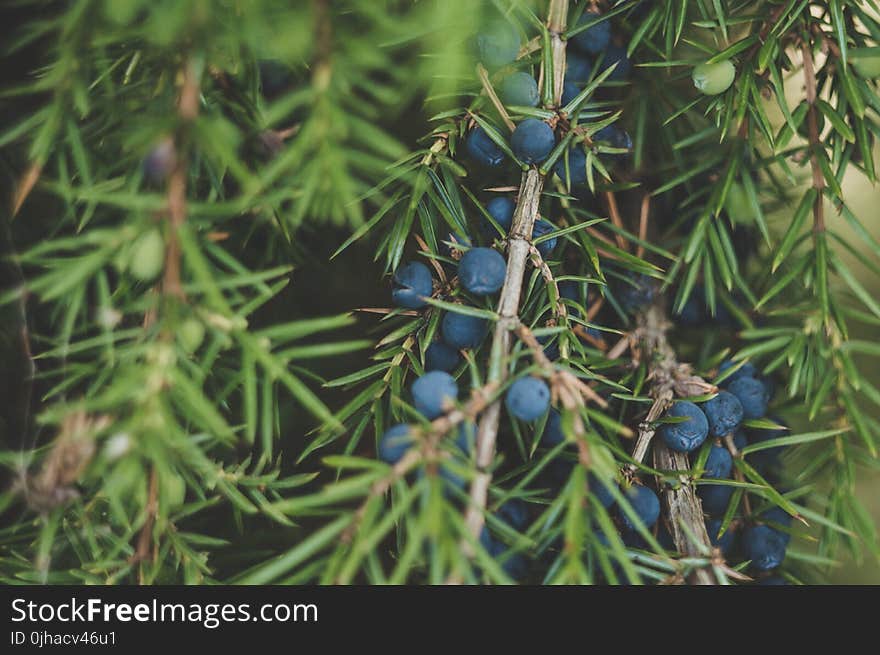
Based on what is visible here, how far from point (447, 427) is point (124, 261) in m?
0.20

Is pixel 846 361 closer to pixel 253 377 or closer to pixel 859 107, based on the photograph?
pixel 859 107

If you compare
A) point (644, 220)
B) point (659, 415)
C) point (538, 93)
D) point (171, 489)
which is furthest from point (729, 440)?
point (171, 489)

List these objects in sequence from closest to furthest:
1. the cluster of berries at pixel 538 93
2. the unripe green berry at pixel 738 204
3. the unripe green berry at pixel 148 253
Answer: the unripe green berry at pixel 148 253 → the cluster of berries at pixel 538 93 → the unripe green berry at pixel 738 204

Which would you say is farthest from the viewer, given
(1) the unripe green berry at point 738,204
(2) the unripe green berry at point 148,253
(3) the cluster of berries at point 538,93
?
(1) the unripe green berry at point 738,204

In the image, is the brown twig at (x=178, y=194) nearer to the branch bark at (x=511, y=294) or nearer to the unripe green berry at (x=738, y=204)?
the branch bark at (x=511, y=294)

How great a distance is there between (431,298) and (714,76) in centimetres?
30

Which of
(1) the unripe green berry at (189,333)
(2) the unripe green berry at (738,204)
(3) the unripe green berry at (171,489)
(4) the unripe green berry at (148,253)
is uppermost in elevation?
(2) the unripe green berry at (738,204)

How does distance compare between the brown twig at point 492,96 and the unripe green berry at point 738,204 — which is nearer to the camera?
the brown twig at point 492,96

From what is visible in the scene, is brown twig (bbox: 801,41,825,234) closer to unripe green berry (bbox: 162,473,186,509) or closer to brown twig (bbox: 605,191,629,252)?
brown twig (bbox: 605,191,629,252)

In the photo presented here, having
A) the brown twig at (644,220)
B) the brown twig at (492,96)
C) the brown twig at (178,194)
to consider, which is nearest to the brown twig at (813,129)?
the brown twig at (644,220)

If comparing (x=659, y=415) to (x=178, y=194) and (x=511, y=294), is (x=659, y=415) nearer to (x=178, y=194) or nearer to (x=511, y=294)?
(x=511, y=294)

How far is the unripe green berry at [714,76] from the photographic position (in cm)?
55

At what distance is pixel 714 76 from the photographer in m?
0.55

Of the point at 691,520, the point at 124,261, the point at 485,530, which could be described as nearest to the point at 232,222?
the point at 124,261
